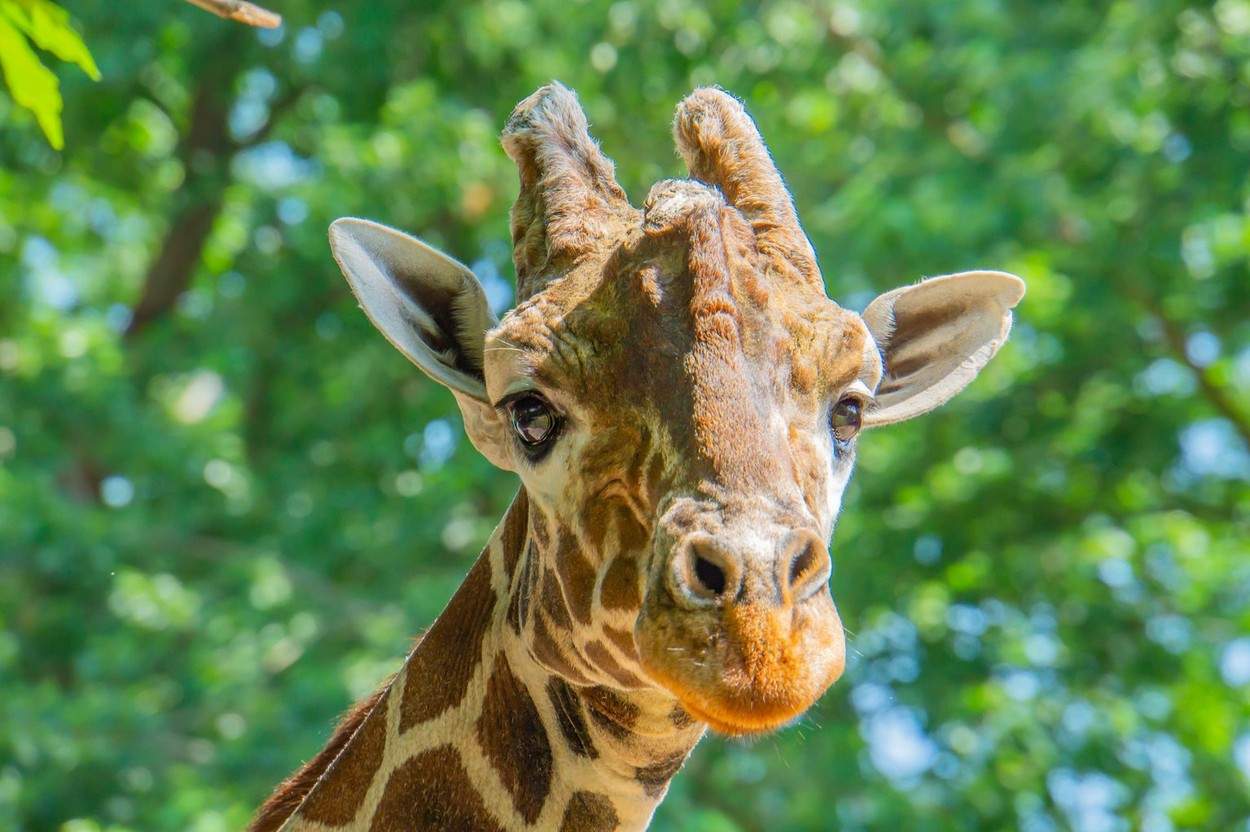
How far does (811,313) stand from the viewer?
11.6 feet

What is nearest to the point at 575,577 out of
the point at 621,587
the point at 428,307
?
the point at 621,587

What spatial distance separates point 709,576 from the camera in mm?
3008

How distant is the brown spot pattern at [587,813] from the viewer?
3.72m

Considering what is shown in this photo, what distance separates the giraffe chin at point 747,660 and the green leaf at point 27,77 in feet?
5.18

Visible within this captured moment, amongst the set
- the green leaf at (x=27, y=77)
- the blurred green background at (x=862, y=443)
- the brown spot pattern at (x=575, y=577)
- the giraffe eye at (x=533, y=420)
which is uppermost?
the green leaf at (x=27, y=77)

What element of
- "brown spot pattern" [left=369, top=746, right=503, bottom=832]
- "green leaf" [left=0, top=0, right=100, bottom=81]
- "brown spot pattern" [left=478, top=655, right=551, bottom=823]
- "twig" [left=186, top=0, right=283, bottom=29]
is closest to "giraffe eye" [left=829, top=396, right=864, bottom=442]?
"brown spot pattern" [left=478, top=655, right=551, bottom=823]

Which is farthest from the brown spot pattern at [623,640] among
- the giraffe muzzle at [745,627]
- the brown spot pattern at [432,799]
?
the brown spot pattern at [432,799]

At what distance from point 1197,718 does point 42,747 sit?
9.57 meters

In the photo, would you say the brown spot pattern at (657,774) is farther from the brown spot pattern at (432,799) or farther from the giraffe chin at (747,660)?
the giraffe chin at (747,660)

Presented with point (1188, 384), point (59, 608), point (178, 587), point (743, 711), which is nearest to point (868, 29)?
point (1188, 384)

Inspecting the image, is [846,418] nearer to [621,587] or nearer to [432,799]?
A: [621,587]

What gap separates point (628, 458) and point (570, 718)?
723 mm

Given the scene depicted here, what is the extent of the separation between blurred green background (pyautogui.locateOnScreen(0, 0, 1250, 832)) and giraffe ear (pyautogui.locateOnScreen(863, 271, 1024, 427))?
26.0 ft

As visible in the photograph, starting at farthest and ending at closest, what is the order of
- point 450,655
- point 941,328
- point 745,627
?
1. point 941,328
2. point 450,655
3. point 745,627
